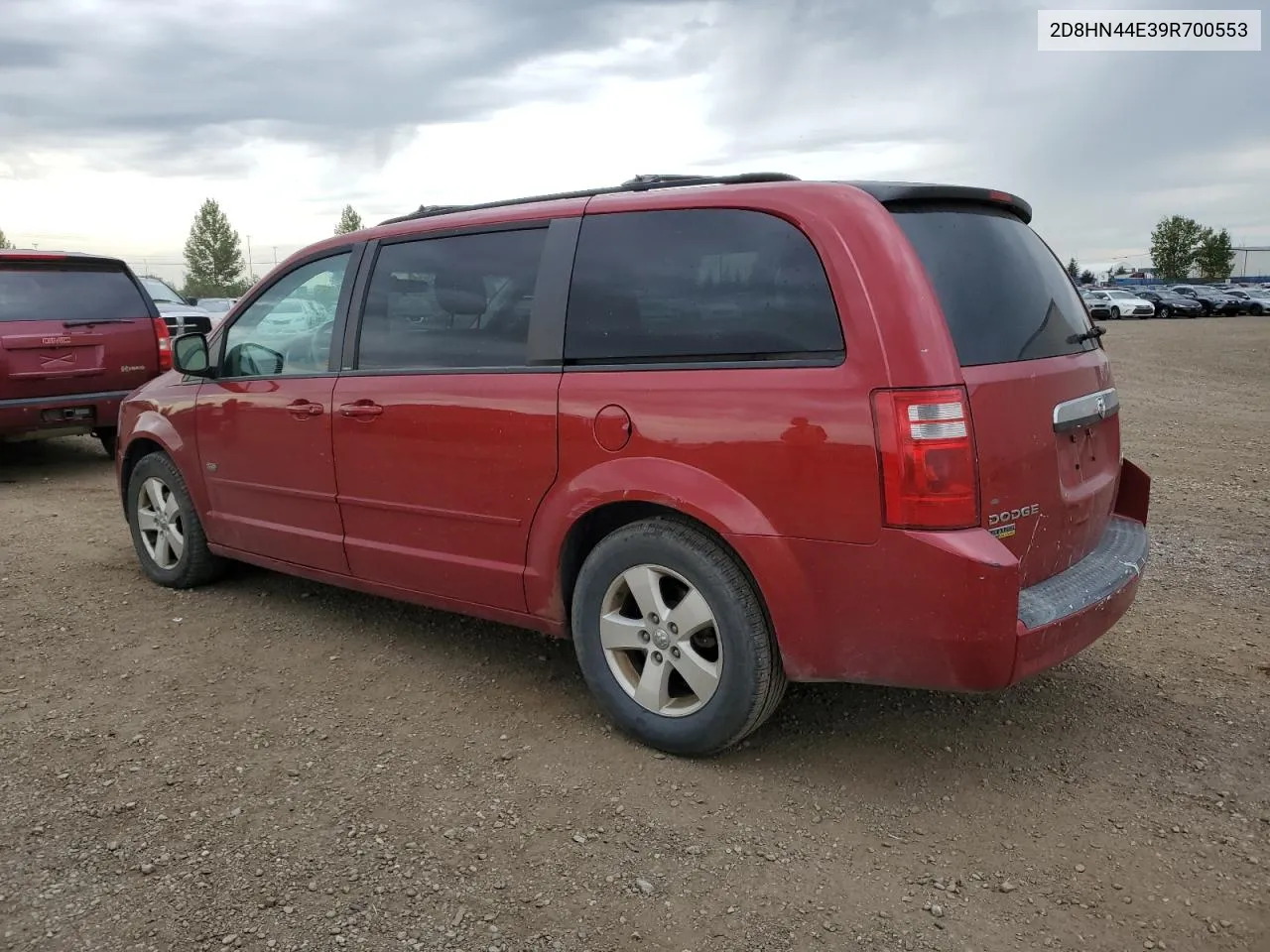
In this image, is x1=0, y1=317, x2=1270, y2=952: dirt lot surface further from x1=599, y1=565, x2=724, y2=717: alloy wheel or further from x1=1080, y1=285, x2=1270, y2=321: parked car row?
x1=1080, y1=285, x2=1270, y2=321: parked car row

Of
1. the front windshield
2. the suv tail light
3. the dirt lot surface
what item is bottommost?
the dirt lot surface

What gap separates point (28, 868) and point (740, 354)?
242cm

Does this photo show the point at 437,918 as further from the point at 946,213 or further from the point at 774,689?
the point at 946,213

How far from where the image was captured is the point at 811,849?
2.76 meters

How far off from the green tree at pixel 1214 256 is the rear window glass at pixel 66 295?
11556 centimetres

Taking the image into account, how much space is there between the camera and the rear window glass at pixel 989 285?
287 centimetres

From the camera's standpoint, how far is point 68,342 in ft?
25.9

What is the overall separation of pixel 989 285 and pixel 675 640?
1.45m

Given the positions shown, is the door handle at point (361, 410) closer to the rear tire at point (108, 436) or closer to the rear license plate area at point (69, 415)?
the rear license plate area at point (69, 415)

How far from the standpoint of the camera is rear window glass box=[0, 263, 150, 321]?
7762 mm

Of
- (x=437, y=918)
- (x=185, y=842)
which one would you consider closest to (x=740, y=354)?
(x=437, y=918)

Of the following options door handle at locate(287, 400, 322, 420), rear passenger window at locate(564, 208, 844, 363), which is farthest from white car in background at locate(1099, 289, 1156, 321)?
rear passenger window at locate(564, 208, 844, 363)

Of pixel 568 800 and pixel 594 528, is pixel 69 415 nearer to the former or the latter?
pixel 594 528

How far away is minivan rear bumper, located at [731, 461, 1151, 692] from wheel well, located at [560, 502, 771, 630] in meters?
0.30
